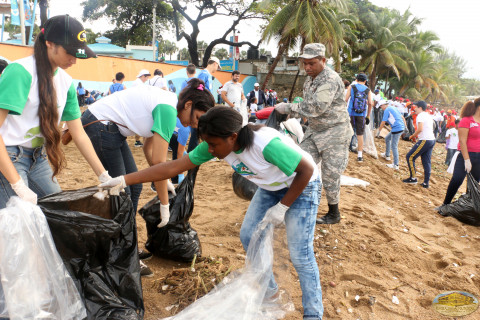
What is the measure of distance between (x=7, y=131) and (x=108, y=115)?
748mm

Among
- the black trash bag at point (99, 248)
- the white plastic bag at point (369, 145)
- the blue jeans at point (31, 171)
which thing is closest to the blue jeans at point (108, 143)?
the blue jeans at point (31, 171)

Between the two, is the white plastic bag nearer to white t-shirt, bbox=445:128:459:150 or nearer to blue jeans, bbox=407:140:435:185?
white t-shirt, bbox=445:128:459:150

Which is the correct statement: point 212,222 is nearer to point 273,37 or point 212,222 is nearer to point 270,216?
point 270,216

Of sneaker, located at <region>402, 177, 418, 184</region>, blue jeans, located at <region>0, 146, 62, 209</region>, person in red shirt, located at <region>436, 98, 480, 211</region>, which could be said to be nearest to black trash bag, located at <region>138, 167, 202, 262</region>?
blue jeans, located at <region>0, 146, 62, 209</region>

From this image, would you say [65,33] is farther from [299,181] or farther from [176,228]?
[176,228]

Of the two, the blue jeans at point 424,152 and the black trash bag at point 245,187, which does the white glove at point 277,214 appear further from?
the blue jeans at point 424,152

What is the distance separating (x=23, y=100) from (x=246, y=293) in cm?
146

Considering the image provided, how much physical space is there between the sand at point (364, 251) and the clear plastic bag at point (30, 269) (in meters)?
0.65

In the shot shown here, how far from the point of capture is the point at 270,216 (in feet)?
6.15

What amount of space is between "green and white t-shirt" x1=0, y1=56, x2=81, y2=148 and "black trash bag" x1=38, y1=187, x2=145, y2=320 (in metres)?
0.32

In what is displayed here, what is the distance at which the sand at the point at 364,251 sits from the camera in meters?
2.37

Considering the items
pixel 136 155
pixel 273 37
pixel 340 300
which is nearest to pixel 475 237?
pixel 340 300

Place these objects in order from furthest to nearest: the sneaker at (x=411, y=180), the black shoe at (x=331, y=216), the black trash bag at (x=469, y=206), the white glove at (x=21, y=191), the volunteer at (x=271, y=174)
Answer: the sneaker at (x=411, y=180) < the black trash bag at (x=469, y=206) < the black shoe at (x=331, y=216) < the volunteer at (x=271, y=174) < the white glove at (x=21, y=191)

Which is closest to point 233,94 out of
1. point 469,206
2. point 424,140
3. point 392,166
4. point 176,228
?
point 424,140
